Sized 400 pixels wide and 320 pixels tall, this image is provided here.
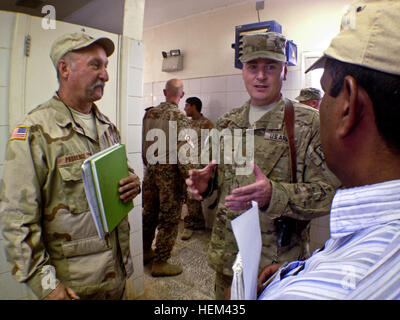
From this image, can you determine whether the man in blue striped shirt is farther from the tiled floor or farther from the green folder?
the tiled floor

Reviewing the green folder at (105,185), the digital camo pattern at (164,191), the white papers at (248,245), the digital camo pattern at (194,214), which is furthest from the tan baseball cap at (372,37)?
the digital camo pattern at (194,214)

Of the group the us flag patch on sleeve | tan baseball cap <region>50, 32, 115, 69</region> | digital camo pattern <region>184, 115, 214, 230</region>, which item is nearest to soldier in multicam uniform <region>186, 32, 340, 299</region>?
the us flag patch on sleeve

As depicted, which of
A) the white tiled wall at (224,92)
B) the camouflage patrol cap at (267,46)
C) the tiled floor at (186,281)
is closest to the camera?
the camouflage patrol cap at (267,46)

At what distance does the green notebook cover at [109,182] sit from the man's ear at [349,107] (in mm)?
765

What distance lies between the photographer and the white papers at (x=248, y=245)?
48 centimetres

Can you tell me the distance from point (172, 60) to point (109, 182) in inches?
138

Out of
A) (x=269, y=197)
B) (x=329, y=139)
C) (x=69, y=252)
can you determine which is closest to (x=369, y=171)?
(x=329, y=139)

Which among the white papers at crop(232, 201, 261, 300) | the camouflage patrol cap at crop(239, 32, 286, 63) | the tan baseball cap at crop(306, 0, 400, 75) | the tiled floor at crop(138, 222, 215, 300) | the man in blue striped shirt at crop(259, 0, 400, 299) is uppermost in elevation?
the camouflage patrol cap at crop(239, 32, 286, 63)

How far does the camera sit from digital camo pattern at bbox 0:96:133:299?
3.14 ft

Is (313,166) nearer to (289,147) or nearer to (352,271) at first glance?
(289,147)

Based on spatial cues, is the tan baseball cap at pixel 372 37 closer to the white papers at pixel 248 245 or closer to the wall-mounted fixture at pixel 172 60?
the white papers at pixel 248 245

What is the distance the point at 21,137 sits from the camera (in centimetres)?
101

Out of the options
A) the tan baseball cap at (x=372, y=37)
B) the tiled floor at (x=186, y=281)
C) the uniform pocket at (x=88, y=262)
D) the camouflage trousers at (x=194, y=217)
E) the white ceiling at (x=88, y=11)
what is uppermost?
the white ceiling at (x=88, y=11)

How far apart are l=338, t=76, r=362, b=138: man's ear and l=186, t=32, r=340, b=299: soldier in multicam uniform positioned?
50 centimetres
